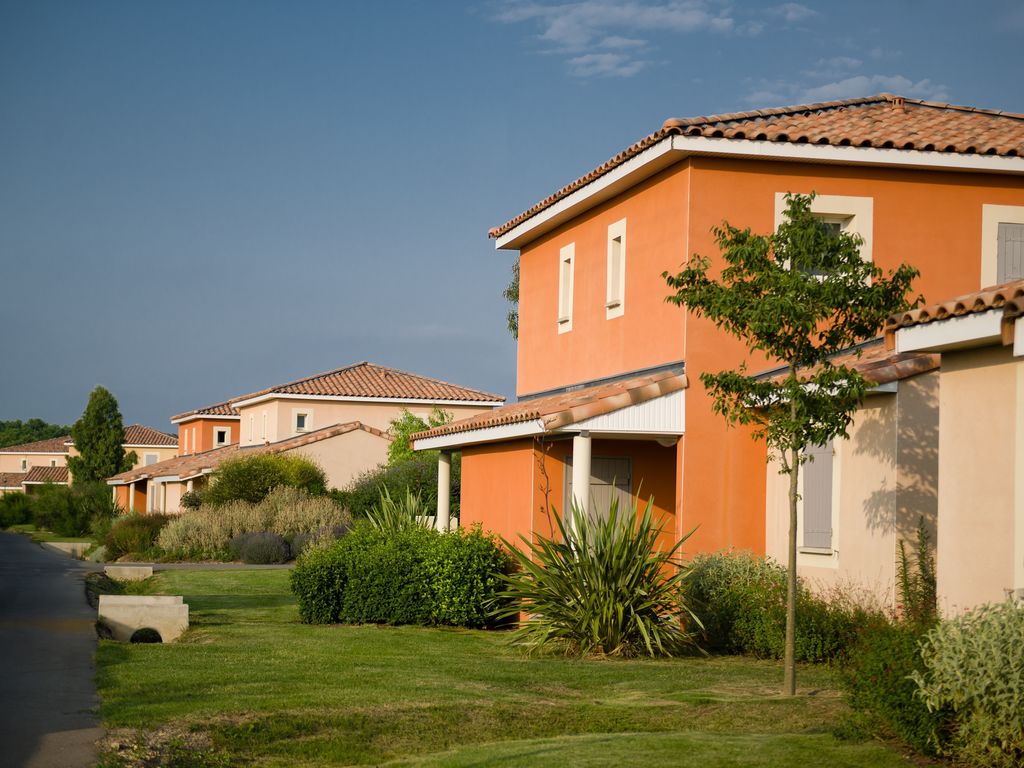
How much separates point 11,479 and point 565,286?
113m

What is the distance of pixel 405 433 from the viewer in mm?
44312

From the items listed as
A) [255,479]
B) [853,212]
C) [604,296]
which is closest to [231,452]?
[255,479]

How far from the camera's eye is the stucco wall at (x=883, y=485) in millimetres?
13641

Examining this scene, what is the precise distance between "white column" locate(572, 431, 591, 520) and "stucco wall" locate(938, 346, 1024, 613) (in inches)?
253

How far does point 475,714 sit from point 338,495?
31491 mm

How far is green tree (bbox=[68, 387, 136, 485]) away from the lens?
79000 mm

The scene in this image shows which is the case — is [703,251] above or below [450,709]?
above

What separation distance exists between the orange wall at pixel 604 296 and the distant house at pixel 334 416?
22.9 meters

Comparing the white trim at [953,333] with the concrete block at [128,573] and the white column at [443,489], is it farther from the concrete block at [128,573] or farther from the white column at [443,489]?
the concrete block at [128,573]

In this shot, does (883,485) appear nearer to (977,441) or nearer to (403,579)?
(977,441)

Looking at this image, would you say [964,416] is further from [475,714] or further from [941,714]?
[475,714]

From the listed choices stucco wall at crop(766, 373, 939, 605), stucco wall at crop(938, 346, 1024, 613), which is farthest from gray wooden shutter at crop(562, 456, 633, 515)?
stucco wall at crop(938, 346, 1024, 613)

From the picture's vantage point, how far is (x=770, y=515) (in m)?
16.3

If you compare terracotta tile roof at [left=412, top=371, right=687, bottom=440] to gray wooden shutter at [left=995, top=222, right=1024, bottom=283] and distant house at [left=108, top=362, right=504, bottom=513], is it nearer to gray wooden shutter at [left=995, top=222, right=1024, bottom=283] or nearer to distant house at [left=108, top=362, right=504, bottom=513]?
gray wooden shutter at [left=995, top=222, right=1024, bottom=283]
